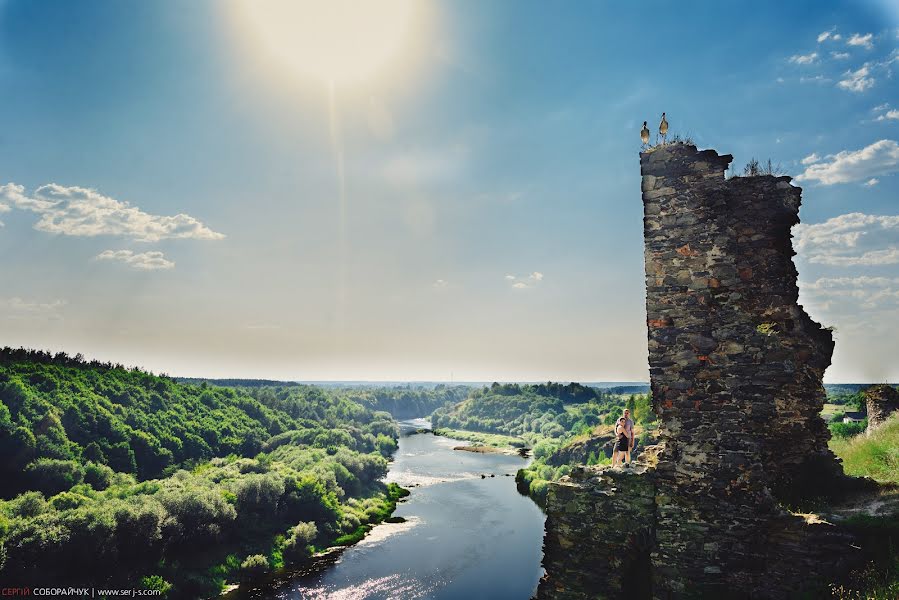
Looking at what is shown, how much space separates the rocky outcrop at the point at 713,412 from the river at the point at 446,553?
20577mm

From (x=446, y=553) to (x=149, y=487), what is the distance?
20.5 metres

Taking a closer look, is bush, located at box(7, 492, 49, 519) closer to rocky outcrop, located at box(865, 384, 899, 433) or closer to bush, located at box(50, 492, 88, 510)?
bush, located at box(50, 492, 88, 510)

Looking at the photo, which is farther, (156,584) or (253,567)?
(253,567)

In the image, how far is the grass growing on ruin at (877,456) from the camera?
730cm

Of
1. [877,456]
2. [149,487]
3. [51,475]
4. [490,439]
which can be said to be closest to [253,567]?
[149,487]

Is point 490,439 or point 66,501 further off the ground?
point 66,501

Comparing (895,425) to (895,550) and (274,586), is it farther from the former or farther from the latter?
(274,586)

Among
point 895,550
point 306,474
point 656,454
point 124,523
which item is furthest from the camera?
point 306,474

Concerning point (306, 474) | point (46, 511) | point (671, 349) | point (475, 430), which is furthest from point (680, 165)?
point (475, 430)

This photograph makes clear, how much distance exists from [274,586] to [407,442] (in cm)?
6895

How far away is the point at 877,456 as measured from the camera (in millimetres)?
8133

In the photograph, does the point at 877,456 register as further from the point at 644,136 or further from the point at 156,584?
the point at 156,584

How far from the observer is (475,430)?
116 meters

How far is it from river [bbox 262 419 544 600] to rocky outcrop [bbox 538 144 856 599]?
2058 cm
